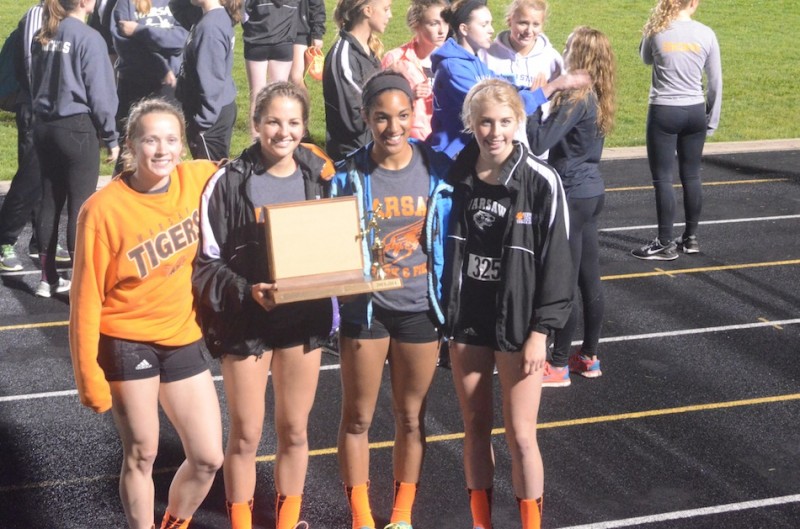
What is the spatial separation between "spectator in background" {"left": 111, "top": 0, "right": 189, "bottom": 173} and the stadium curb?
5779 mm

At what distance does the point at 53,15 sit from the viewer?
23.4 feet

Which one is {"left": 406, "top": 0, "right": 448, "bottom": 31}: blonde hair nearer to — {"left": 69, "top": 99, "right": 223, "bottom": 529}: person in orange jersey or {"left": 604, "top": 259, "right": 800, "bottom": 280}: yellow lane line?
{"left": 604, "top": 259, "right": 800, "bottom": 280}: yellow lane line

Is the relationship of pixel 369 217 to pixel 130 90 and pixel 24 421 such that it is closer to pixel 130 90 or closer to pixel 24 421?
pixel 24 421

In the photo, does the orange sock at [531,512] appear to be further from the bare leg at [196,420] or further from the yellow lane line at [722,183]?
the yellow lane line at [722,183]

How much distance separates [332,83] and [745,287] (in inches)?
150

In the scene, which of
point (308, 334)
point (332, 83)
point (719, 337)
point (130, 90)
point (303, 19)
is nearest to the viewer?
point (308, 334)

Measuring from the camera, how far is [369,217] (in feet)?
14.0

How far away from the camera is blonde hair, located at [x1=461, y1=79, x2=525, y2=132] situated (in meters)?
4.19

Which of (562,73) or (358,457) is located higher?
(562,73)

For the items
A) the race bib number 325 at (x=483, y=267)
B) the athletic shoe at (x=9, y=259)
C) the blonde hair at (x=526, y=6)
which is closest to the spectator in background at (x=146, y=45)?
the athletic shoe at (x=9, y=259)

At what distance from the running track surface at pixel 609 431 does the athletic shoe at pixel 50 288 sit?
0.10m

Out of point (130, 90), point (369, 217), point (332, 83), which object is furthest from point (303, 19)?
point (369, 217)

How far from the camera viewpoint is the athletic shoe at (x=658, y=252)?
9.13 meters

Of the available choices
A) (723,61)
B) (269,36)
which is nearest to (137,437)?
(269,36)
